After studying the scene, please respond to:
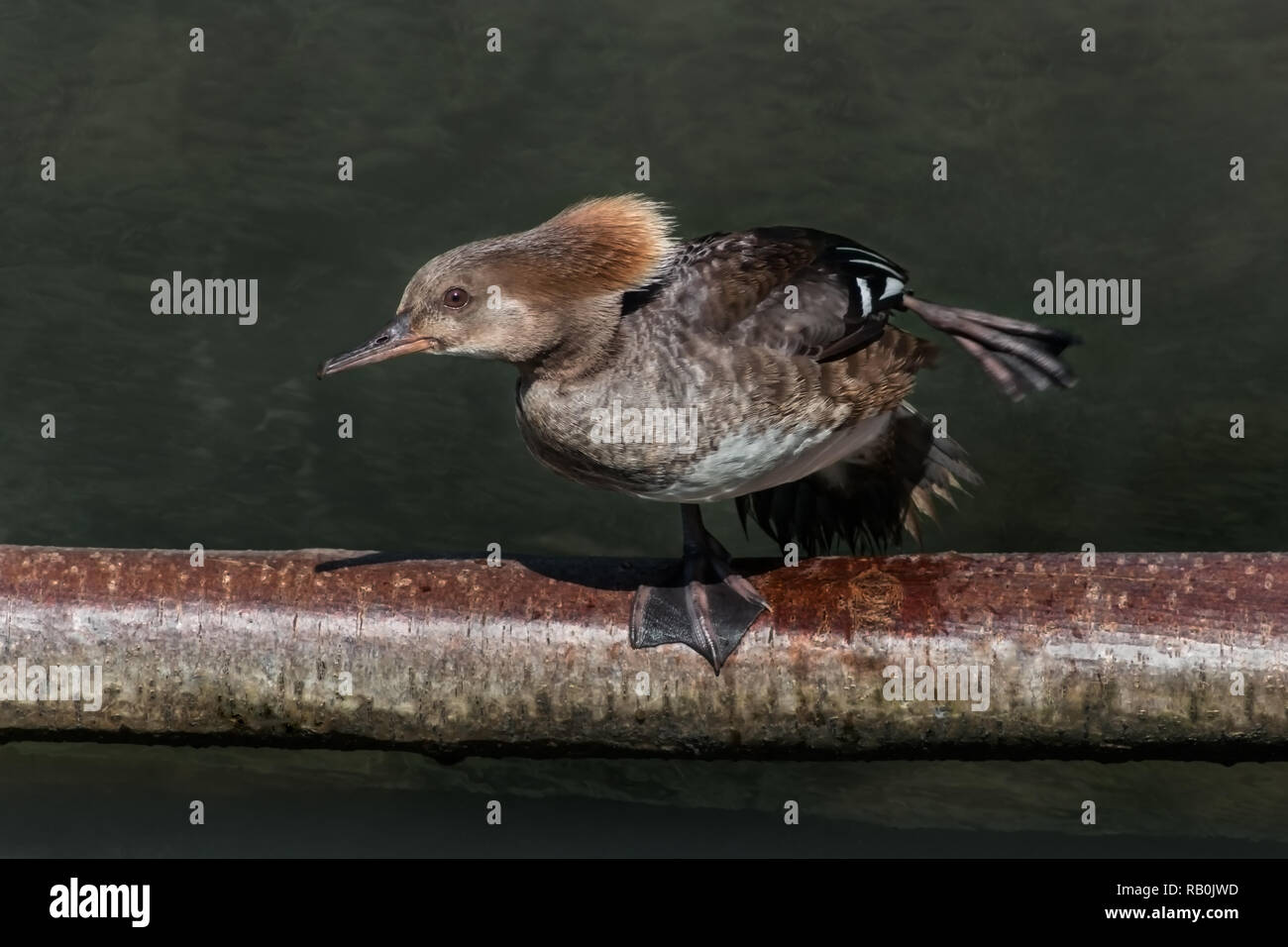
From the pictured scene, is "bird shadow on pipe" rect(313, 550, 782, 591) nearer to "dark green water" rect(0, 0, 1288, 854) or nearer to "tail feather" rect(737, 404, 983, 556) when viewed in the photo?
"tail feather" rect(737, 404, 983, 556)

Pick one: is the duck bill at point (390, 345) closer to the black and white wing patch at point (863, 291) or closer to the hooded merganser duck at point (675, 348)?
the hooded merganser duck at point (675, 348)

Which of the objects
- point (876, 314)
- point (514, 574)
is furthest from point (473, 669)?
point (876, 314)

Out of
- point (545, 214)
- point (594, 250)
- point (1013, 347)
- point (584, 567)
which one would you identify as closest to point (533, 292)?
point (594, 250)

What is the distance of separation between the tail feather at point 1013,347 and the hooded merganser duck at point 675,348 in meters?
0.28

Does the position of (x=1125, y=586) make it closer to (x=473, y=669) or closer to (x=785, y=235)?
(x=785, y=235)

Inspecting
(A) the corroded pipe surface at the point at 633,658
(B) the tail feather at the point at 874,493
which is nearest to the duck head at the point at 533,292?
(A) the corroded pipe surface at the point at 633,658

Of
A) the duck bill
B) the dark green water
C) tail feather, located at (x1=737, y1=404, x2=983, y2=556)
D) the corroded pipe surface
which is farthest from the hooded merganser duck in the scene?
the dark green water

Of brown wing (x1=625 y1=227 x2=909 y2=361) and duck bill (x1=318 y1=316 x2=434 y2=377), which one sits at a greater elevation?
brown wing (x1=625 y1=227 x2=909 y2=361)

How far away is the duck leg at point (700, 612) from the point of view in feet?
12.3

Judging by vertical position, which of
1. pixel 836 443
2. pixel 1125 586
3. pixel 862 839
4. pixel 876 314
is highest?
pixel 876 314

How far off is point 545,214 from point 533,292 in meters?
2.45

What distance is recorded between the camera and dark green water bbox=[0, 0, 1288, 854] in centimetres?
562

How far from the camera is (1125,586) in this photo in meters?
3.66

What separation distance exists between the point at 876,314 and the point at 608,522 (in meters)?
2.12
